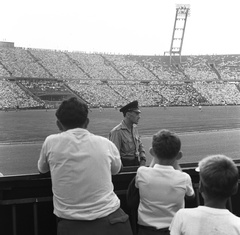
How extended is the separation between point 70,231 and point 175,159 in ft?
1.84

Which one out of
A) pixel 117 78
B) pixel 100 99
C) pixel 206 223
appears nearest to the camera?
pixel 206 223

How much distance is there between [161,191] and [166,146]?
0.20 m

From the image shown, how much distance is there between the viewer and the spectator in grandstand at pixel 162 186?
5.18 feet

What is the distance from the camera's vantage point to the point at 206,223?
121cm

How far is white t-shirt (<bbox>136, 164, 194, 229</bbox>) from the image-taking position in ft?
5.17

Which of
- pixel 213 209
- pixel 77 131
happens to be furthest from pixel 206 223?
pixel 77 131

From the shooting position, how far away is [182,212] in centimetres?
125

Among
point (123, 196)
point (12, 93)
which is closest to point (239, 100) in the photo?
point (12, 93)

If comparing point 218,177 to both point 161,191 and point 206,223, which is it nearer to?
point 206,223

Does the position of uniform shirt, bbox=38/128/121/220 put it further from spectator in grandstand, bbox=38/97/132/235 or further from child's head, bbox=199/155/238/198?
child's head, bbox=199/155/238/198

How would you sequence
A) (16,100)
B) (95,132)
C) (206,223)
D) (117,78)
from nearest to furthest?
(206,223) < (95,132) < (16,100) < (117,78)

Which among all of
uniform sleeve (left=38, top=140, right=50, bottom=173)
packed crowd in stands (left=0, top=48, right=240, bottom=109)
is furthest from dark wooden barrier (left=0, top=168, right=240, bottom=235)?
packed crowd in stands (left=0, top=48, right=240, bottom=109)

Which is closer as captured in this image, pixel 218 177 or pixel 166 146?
pixel 218 177

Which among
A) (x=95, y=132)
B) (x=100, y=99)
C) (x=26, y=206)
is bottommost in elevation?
(x=100, y=99)
